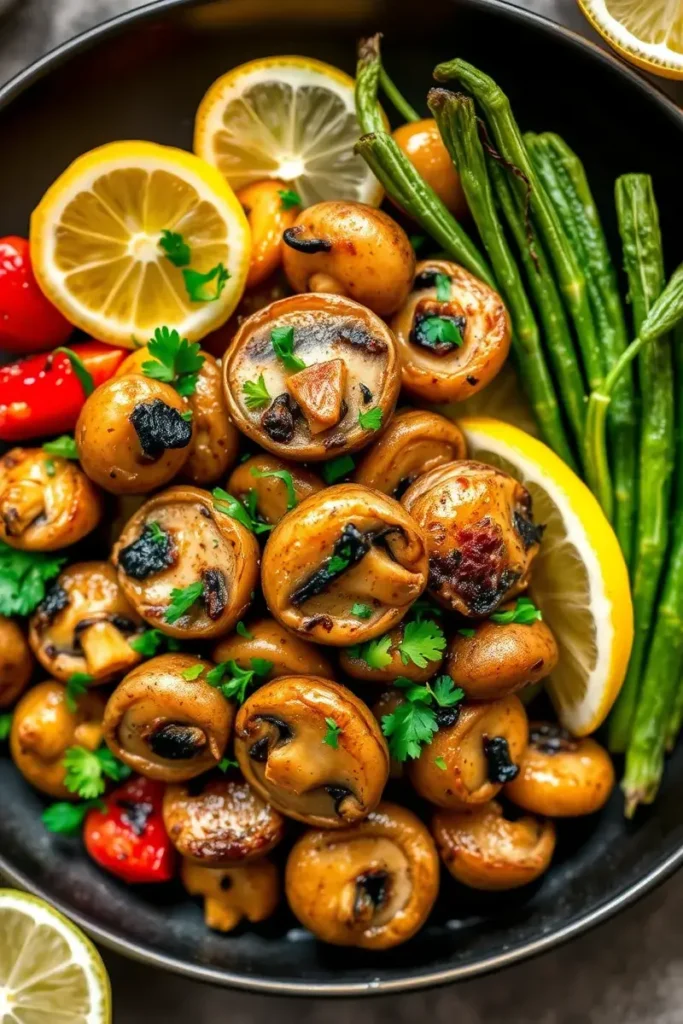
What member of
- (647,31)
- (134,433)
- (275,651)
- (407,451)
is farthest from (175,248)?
(647,31)

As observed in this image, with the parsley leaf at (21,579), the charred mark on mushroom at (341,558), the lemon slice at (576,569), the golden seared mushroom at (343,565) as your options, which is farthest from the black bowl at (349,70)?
the charred mark on mushroom at (341,558)

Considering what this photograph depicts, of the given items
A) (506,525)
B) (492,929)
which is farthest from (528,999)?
(506,525)

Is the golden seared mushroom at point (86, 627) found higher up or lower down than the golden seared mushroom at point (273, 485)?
lower down

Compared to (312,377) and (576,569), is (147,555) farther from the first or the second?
(576,569)

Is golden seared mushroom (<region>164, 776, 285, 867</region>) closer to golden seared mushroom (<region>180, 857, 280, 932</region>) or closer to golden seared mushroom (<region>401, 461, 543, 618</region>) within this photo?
golden seared mushroom (<region>180, 857, 280, 932</region>)

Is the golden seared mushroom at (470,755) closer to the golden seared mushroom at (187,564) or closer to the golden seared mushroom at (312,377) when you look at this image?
the golden seared mushroom at (187,564)

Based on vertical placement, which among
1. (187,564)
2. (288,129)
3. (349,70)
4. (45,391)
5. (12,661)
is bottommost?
(12,661)
